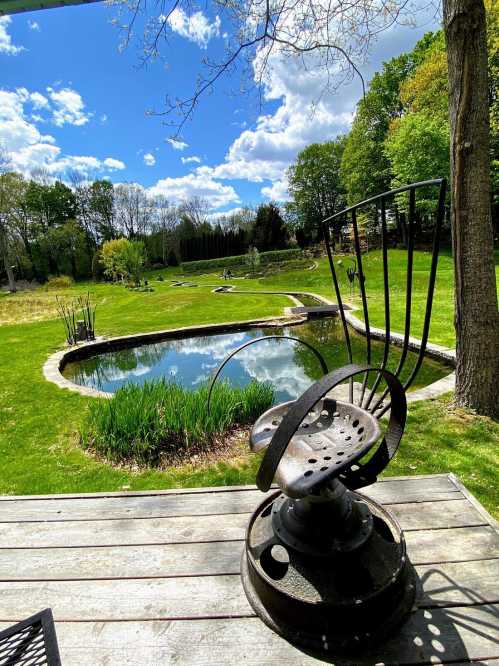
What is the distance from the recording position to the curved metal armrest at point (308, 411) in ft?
2.91

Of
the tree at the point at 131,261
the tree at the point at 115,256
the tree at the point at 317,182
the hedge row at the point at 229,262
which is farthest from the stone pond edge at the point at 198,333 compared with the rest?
the tree at the point at 317,182

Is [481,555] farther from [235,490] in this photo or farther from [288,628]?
[235,490]

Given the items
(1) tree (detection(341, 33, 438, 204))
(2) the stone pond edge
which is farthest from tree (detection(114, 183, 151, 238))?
(2) the stone pond edge

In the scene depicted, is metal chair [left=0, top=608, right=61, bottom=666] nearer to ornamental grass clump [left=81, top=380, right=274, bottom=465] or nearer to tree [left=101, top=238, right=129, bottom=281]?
ornamental grass clump [left=81, top=380, right=274, bottom=465]

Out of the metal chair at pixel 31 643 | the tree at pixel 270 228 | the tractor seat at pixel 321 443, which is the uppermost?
the tree at pixel 270 228

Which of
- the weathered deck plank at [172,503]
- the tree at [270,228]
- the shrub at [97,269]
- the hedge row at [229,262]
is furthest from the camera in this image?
the tree at [270,228]

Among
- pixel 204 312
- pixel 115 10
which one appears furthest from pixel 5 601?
pixel 204 312

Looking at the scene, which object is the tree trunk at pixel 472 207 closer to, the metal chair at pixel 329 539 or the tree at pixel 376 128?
the metal chair at pixel 329 539

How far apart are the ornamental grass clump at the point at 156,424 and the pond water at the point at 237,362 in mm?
1417

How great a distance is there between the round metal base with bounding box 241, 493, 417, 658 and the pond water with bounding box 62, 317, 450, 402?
11.6ft

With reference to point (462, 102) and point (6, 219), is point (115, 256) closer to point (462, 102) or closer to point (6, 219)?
point (6, 219)

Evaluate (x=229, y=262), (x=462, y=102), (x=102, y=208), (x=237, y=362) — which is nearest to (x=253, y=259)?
(x=229, y=262)

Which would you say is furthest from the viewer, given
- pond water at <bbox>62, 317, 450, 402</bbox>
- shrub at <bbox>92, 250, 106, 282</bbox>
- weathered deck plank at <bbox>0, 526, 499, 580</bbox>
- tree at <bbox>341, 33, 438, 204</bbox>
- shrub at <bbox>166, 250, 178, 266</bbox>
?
shrub at <bbox>166, 250, 178, 266</bbox>

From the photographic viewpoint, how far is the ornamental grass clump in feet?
10.3
